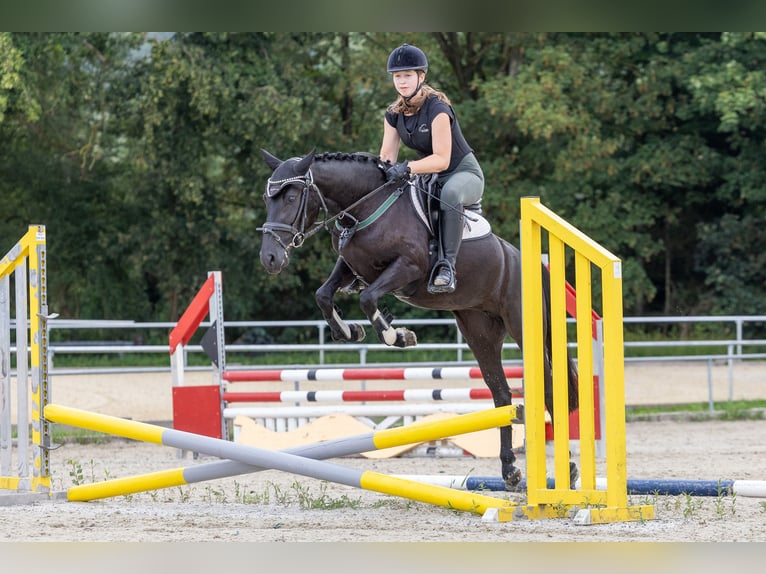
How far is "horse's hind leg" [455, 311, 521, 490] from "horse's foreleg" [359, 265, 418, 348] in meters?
0.77

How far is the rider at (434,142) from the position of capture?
548cm

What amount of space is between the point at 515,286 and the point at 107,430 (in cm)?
222

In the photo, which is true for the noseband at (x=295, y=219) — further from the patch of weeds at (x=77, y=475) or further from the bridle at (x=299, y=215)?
the patch of weeds at (x=77, y=475)

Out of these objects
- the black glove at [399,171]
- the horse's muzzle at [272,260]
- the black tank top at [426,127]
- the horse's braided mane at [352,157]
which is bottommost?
the horse's muzzle at [272,260]

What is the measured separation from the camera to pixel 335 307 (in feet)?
18.4

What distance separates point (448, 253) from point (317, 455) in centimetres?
118

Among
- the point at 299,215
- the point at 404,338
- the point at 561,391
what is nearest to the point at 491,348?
the point at 404,338

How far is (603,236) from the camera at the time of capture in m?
19.2

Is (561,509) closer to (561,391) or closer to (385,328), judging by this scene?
(561,391)

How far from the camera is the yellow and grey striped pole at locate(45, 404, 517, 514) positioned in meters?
5.09

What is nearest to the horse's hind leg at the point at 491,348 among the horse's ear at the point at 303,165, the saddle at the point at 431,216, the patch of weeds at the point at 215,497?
the saddle at the point at 431,216

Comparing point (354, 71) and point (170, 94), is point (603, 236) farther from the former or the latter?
point (170, 94)

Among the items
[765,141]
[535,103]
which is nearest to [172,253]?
[535,103]

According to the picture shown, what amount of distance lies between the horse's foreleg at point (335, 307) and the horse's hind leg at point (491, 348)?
777 mm
